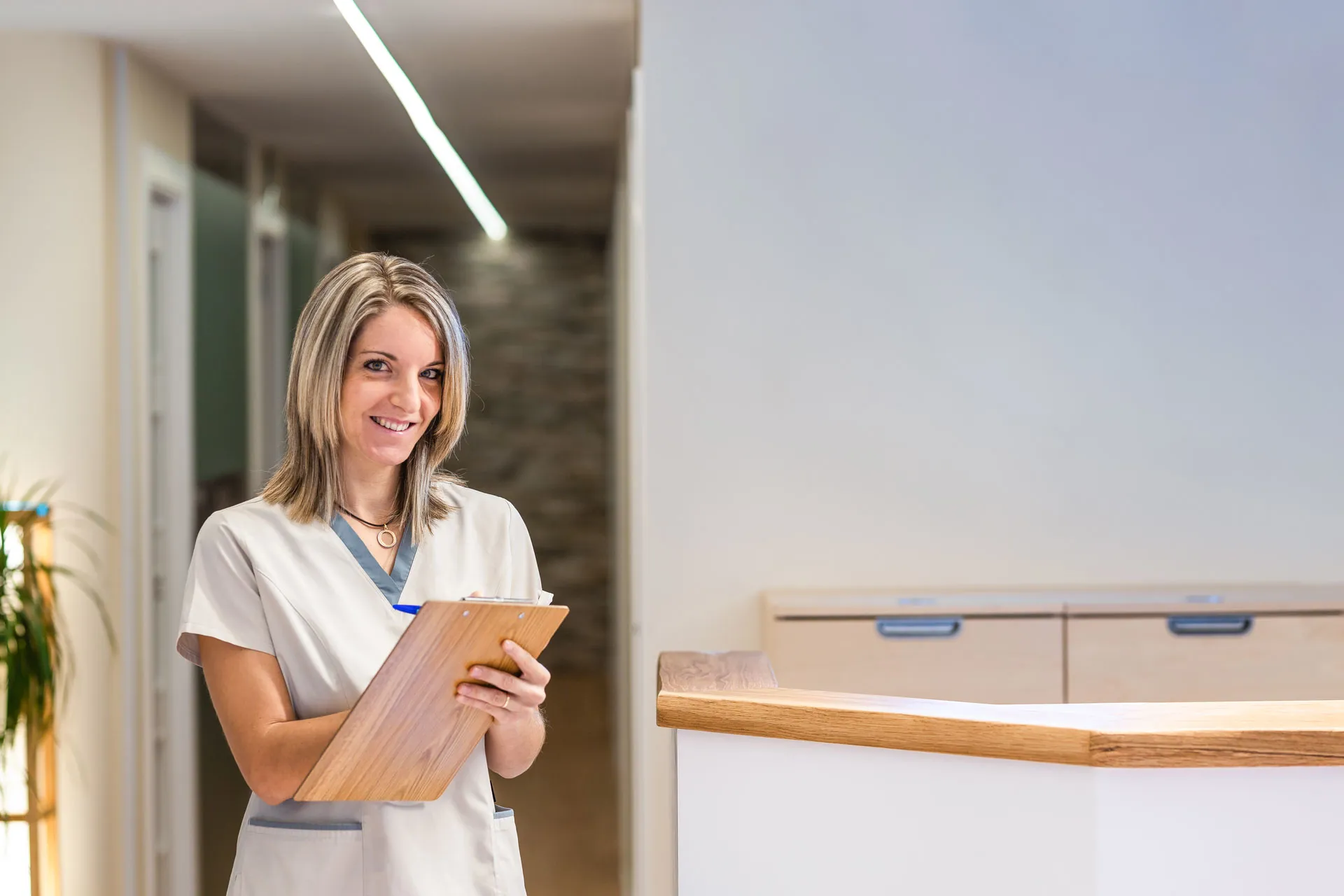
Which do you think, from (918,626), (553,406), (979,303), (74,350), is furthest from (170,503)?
(553,406)

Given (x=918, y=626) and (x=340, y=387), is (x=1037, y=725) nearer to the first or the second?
(x=340, y=387)

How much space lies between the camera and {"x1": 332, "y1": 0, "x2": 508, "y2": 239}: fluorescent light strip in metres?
3.46

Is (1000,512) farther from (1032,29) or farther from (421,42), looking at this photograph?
(421,42)

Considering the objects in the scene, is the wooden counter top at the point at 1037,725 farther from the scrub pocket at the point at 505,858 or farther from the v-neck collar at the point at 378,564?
the v-neck collar at the point at 378,564

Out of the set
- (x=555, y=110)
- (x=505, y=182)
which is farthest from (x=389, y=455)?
(x=505, y=182)

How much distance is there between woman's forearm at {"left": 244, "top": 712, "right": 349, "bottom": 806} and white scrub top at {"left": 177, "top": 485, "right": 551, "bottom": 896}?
2.3 inches

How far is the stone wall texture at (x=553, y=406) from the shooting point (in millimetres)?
8219

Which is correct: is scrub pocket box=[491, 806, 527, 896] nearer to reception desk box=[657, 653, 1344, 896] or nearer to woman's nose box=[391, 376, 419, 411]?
reception desk box=[657, 653, 1344, 896]

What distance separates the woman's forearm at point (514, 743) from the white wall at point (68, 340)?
239 cm

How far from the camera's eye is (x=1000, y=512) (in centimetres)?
297

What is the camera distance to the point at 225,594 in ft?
4.45

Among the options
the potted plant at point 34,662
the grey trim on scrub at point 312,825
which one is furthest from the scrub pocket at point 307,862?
the potted plant at point 34,662

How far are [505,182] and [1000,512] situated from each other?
13.3 ft

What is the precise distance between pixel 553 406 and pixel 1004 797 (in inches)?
282
